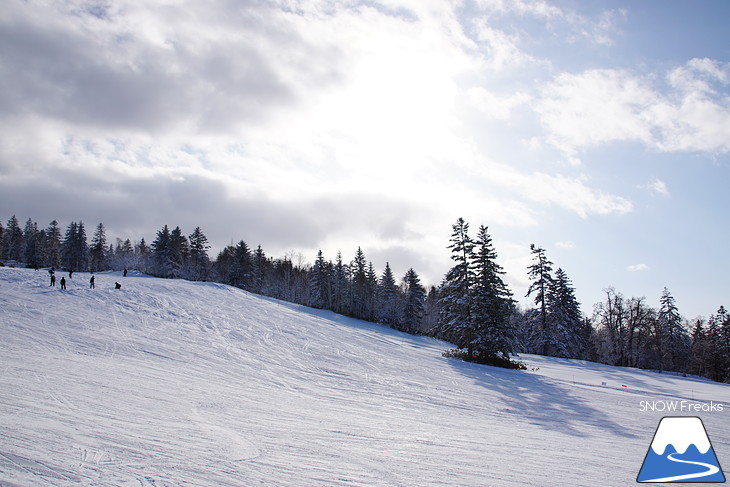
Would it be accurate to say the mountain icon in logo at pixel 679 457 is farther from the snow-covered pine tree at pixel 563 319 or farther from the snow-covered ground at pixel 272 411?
the snow-covered pine tree at pixel 563 319

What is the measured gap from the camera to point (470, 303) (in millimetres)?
30328

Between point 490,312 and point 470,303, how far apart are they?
5.38 ft

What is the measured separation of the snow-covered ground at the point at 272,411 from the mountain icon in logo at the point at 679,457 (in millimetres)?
574

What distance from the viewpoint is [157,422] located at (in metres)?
9.39

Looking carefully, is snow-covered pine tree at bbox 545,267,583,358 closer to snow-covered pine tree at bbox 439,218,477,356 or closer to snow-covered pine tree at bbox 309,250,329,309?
snow-covered pine tree at bbox 439,218,477,356

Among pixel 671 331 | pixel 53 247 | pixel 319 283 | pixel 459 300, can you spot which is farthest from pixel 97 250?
pixel 671 331

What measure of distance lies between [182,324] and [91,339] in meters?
6.95

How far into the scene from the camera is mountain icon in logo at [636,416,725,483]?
306 inches

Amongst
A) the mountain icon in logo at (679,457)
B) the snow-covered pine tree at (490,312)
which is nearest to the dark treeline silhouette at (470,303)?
the snow-covered pine tree at (490,312)

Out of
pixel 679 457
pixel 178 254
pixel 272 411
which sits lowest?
pixel 272 411

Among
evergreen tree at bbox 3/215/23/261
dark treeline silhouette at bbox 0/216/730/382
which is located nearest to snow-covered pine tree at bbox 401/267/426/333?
dark treeline silhouette at bbox 0/216/730/382

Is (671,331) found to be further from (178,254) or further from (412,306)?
(178,254)

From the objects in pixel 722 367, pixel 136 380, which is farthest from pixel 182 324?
pixel 722 367

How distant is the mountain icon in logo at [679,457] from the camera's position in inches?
306
